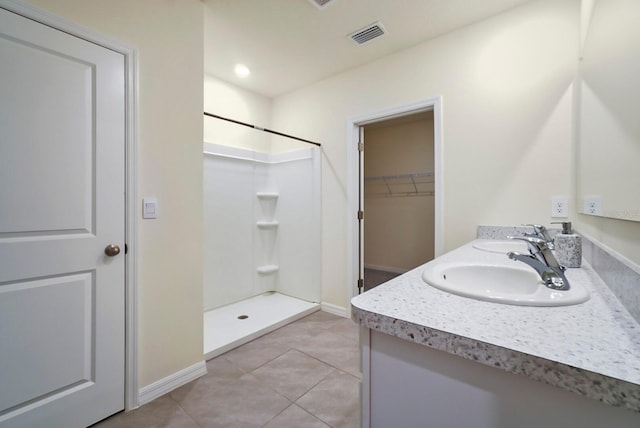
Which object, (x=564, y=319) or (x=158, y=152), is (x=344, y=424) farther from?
(x=158, y=152)

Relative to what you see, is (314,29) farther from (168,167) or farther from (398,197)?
(398,197)

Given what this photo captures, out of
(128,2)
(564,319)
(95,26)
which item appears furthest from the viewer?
(128,2)

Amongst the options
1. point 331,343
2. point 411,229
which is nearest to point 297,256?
point 331,343

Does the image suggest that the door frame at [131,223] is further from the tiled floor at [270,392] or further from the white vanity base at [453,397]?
the white vanity base at [453,397]

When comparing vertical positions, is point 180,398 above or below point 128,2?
below

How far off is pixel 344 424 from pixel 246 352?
0.96m

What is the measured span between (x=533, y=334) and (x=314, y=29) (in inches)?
90.3

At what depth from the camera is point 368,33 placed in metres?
2.10

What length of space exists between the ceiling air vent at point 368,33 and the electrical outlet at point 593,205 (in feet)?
5.64

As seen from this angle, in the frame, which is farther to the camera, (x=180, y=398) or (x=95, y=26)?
(x=180, y=398)

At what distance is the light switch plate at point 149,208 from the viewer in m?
1.50

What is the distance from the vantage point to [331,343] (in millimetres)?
2156

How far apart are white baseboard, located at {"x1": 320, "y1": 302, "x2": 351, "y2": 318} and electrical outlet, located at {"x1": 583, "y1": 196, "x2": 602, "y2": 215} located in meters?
1.96

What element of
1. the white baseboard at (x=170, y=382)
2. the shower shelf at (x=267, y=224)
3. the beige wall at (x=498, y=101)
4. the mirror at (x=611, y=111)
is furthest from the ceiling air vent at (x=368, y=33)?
the white baseboard at (x=170, y=382)
